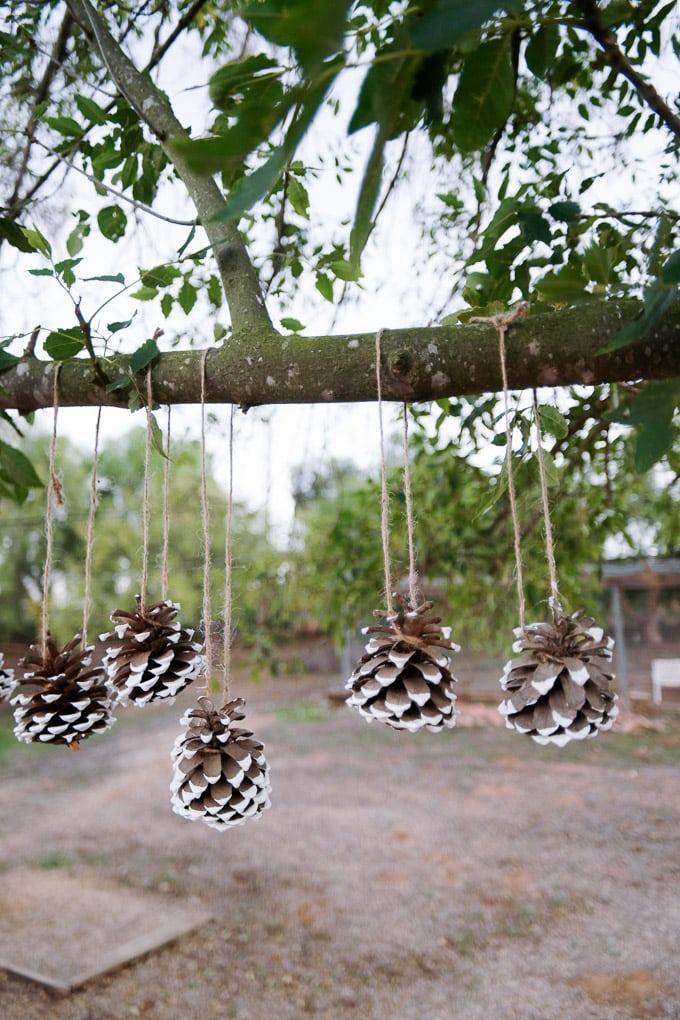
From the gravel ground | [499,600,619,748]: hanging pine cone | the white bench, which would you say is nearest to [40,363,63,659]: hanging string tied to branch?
[499,600,619,748]: hanging pine cone

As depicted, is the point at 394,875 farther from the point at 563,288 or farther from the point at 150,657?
the point at 563,288

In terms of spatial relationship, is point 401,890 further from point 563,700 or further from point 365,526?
point 563,700

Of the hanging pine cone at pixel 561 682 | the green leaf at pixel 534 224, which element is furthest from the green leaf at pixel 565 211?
the hanging pine cone at pixel 561 682

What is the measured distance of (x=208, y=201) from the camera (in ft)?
3.74

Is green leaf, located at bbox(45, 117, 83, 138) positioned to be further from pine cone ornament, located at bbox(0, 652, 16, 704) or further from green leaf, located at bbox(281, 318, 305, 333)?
pine cone ornament, located at bbox(0, 652, 16, 704)

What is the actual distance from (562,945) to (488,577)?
5.46 feet

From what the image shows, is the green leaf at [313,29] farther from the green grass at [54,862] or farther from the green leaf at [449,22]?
the green grass at [54,862]

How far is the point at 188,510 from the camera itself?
732 cm

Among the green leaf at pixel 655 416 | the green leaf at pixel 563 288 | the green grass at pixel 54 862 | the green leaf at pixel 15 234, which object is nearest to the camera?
the green leaf at pixel 655 416

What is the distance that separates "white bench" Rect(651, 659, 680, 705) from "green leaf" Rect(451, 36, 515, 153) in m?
8.06

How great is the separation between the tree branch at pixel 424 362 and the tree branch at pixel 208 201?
2.3 inches

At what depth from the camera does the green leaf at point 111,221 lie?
1.32 metres

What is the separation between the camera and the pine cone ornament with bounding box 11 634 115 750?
3.52 ft

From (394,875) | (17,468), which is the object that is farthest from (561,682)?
(394,875)
